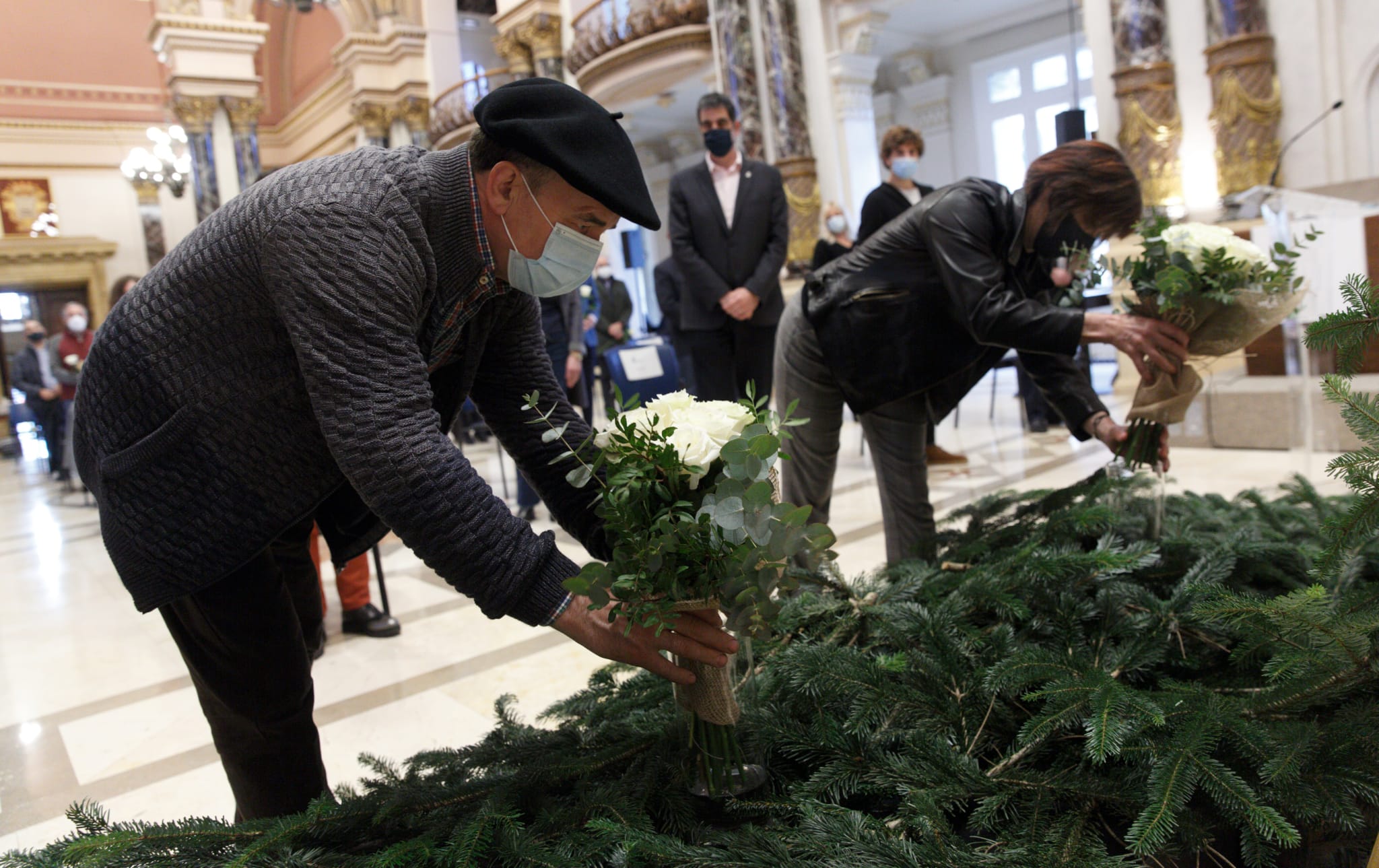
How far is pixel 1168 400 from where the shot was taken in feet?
6.89

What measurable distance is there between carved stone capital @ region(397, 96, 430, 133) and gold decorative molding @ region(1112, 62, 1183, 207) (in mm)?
13458

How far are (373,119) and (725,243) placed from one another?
15939 millimetres

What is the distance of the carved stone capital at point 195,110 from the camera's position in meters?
17.5

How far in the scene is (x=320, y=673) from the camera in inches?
123

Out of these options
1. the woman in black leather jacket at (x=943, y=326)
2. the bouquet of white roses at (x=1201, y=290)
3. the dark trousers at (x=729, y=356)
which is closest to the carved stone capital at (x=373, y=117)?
the dark trousers at (x=729, y=356)

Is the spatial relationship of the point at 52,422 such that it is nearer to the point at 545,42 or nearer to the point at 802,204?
the point at 802,204

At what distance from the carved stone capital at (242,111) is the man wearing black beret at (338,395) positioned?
62.5 ft

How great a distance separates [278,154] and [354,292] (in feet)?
88.7

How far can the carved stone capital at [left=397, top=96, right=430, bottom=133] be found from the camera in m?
18.1

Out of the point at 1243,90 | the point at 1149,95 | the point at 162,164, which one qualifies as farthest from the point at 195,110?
the point at 1243,90

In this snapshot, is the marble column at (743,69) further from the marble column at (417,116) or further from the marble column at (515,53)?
the marble column at (417,116)

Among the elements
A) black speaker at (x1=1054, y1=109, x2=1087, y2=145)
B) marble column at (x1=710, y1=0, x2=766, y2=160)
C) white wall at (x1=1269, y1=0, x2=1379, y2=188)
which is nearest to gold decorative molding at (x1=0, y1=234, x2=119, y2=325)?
marble column at (x1=710, y1=0, x2=766, y2=160)

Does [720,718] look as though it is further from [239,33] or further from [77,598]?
[239,33]

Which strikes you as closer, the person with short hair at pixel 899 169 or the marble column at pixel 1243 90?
the person with short hair at pixel 899 169
